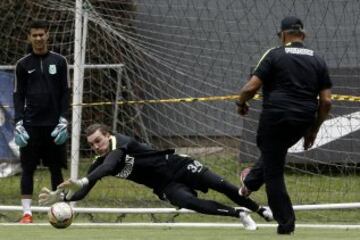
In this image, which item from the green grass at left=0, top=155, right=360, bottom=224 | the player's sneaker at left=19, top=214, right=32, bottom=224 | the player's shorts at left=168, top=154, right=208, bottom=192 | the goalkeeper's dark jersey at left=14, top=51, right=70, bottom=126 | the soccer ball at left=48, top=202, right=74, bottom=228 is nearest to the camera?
the soccer ball at left=48, top=202, right=74, bottom=228

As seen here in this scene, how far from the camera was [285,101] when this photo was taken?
34.4 ft

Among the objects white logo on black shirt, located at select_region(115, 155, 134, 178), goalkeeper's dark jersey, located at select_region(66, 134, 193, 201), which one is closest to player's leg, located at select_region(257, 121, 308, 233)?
goalkeeper's dark jersey, located at select_region(66, 134, 193, 201)

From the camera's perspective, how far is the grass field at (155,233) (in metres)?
10.7

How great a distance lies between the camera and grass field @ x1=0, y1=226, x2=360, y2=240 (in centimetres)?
1073

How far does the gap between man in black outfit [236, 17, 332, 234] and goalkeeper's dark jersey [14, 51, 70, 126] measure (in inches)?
133

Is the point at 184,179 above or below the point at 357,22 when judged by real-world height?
below

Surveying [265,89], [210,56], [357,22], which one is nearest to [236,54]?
[210,56]

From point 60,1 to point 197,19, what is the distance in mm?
1942

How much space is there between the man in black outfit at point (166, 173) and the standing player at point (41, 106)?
5.72 feet

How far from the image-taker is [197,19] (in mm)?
14680

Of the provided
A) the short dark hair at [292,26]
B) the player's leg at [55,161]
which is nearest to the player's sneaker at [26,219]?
the player's leg at [55,161]

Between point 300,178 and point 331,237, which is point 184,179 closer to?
point 331,237

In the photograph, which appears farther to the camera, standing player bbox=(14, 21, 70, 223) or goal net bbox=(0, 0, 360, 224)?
goal net bbox=(0, 0, 360, 224)

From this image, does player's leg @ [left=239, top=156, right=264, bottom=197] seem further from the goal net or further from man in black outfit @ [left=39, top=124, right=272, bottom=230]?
the goal net
